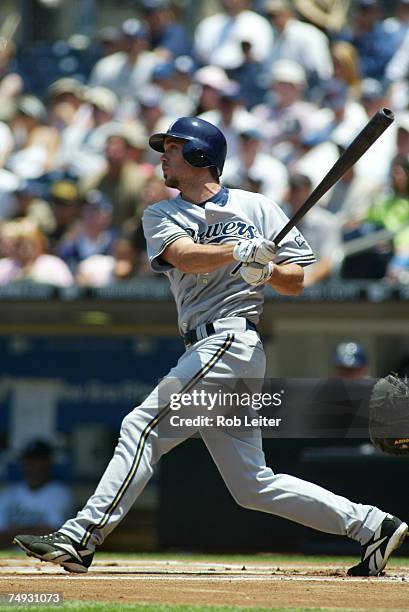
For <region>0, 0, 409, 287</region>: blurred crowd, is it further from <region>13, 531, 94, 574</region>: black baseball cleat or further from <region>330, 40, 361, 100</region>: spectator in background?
<region>13, 531, 94, 574</region>: black baseball cleat

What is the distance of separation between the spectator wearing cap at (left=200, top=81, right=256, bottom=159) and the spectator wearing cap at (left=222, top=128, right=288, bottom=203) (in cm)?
24

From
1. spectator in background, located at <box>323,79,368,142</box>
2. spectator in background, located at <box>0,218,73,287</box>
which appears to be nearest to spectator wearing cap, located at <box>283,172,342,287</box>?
spectator in background, located at <box>323,79,368,142</box>

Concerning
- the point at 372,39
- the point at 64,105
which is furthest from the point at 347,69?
the point at 64,105

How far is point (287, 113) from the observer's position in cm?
1121

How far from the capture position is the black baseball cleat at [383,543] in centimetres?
469

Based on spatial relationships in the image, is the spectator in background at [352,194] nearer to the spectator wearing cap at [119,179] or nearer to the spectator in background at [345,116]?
the spectator in background at [345,116]

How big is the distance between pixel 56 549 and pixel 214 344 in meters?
0.97

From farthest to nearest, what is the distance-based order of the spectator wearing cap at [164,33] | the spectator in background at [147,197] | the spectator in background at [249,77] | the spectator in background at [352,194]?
the spectator wearing cap at [164,33], the spectator in background at [249,77], the spectator in background at [147,197], the spectator in background at [352,194]

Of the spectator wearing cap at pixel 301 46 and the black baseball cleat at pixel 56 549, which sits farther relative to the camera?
the spectator wearing cap at pixel 301 46

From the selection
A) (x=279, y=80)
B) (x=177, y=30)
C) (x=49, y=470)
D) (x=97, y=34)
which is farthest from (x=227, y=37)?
(x=49, y=470)

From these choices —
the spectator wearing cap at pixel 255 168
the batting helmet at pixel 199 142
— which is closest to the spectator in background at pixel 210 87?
the spectator wearing cap at pixel 255 168

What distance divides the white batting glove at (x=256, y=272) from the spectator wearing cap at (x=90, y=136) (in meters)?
6.48

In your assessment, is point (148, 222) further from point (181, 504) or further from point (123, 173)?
point (123, 173)

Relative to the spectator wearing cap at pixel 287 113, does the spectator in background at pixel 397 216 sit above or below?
below
